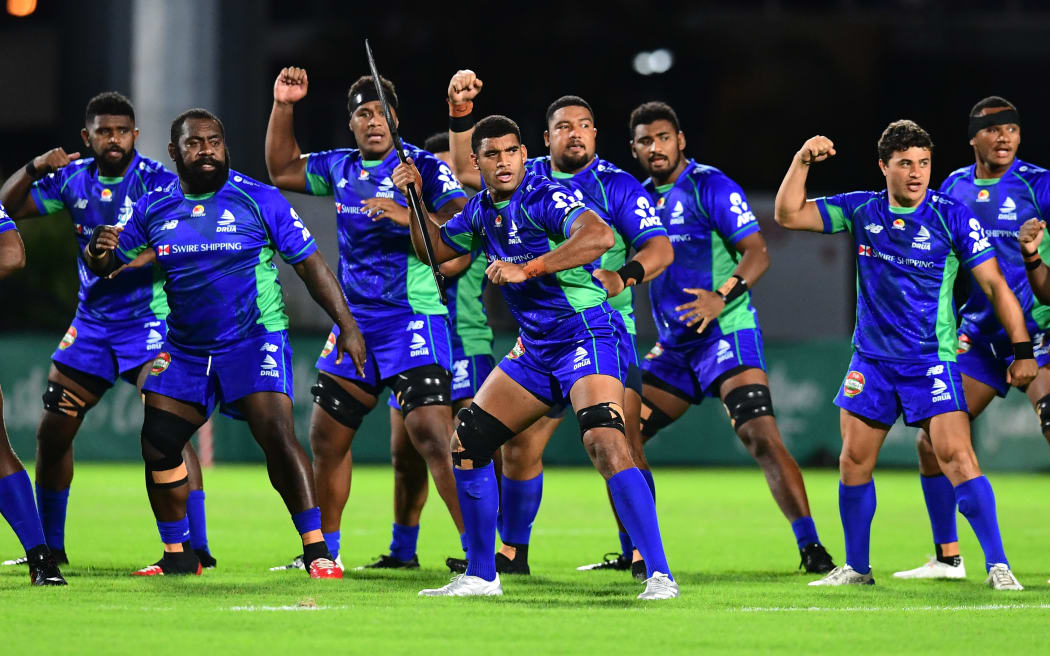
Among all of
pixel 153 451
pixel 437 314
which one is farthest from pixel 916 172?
pixel 153 451

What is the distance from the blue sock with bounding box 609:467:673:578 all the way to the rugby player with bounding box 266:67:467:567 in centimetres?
172

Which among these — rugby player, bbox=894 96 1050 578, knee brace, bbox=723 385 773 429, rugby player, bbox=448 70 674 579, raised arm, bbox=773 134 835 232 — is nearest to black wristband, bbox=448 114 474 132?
rugby player, bbox=448 70 674 579

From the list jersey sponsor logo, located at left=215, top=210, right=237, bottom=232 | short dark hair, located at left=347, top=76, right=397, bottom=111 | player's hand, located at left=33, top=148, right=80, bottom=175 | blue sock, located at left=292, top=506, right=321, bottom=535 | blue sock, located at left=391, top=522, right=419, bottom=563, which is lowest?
blue sock, located at left=391, top=522, right=419, bottom=563

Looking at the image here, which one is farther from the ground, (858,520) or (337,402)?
(337,402)

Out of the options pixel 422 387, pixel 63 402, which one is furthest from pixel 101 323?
pixel 422 387

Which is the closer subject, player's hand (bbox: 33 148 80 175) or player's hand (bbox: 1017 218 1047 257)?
player's hand (bbox: 1017 218 1047 257)

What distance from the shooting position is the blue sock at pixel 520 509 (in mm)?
9562

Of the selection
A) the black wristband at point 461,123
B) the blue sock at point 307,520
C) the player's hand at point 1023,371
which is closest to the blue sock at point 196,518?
the blue sock at point 307,520

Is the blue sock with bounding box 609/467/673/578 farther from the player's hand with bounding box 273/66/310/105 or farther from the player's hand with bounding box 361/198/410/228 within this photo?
the player's hand with bounding box 273/66/310/105

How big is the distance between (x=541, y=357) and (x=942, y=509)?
111 inches

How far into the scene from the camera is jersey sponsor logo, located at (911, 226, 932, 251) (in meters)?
8.86

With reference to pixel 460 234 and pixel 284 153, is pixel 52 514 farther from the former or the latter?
pixel 460 234

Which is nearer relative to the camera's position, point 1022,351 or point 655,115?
point 1022,351

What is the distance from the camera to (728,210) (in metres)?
10.0
